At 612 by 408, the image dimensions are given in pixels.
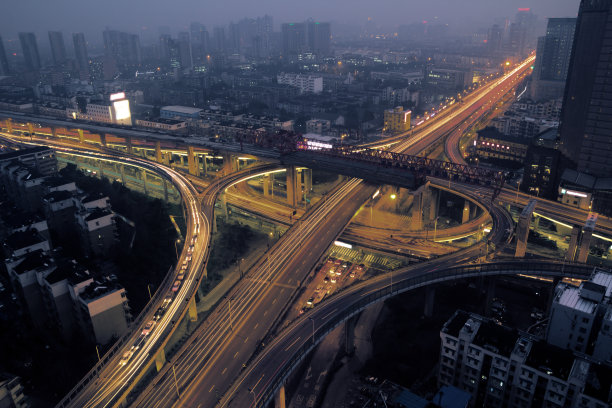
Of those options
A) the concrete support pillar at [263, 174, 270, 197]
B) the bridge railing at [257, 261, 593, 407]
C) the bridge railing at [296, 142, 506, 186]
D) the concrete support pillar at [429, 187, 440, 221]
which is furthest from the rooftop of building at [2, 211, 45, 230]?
the concrete support pillar at [429, 187, 440, 221]

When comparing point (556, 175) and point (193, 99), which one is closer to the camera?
point (556, 175)

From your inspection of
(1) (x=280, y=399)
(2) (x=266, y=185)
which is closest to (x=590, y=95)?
(2) (x=266, y=185)

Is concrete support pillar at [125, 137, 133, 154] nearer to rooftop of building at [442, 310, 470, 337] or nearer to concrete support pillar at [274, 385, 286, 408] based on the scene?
concrete support pillar at [274, 385, 286, 408]

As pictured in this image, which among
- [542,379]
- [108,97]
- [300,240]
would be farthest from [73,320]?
[108,97]

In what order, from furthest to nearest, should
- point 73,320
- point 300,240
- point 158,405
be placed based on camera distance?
point 300,240
point 73,320
point 158,405

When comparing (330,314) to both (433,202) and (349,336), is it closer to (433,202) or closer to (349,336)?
(349,336)

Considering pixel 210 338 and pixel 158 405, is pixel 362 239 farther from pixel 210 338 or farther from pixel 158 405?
pixel 158 405
